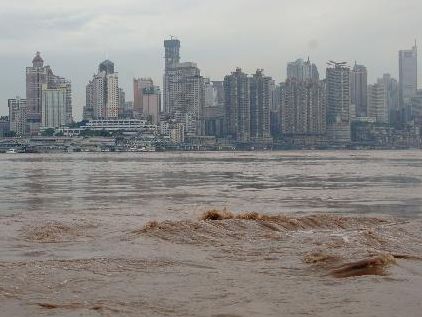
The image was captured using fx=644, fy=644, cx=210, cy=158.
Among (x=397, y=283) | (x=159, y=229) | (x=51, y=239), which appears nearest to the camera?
(x=397, y=283)

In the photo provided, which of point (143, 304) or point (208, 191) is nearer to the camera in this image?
point (143, 304)

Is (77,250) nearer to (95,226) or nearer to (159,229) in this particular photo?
(159,229)

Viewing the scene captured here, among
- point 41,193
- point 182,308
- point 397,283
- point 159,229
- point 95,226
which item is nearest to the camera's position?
point 182,308

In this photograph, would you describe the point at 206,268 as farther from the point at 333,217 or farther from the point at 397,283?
the point at 333,217

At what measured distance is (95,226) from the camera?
20.3 metres

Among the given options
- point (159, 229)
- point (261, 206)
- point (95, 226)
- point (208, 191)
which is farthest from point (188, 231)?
point (208, 191)

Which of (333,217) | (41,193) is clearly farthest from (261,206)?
(41,193)

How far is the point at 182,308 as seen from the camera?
9914 mm

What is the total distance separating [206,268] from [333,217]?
9.92 metres

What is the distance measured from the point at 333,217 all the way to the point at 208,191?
15707 mm

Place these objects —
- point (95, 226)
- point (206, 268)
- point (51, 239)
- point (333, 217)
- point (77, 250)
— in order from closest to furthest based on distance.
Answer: point (206, 268)
point (77, 250)
point (51, 239)
point (95, 226)
point (333, 217)

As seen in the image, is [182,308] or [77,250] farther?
[77,250]

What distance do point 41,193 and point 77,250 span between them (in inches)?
840

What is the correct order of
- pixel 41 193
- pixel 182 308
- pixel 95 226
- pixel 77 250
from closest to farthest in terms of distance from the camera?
pixel 182 308 → pixel 77 250 → pixel 95 226 → pixel 41 193
